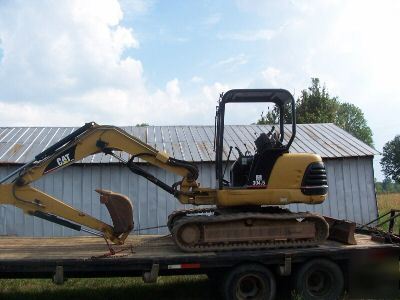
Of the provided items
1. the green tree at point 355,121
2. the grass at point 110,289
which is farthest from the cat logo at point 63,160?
the green tree at point 355,121

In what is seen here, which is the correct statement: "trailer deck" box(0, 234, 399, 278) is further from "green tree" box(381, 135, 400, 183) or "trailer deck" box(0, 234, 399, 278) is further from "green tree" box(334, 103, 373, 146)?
"green tree" box(381, 135, 400, 183)

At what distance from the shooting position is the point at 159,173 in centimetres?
1480

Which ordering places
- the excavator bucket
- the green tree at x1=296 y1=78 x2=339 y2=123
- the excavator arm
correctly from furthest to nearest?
1. the green tree at x1=296 y1=78 x2=339 y2=123
2. the excavator bucket
3. the excavator arm

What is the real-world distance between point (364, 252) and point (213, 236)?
250cm

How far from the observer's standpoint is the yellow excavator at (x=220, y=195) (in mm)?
7574

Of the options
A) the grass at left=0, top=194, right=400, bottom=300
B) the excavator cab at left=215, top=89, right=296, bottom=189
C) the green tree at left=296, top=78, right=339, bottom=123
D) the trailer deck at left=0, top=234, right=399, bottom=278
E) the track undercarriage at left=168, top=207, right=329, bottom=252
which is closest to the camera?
the trailer deck at left=0, top=234, right=399, bottom=278

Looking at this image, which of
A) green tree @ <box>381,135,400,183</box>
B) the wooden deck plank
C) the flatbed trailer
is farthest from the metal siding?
green tree @ <box>381,135,400,183</box>

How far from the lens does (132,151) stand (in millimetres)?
8164

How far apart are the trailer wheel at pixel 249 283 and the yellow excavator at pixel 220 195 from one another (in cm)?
37

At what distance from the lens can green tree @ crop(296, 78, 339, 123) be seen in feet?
126

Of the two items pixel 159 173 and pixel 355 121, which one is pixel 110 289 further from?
pixel 355 121

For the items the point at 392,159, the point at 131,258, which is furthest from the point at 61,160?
the point at 392,159

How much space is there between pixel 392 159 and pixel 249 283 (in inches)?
3146

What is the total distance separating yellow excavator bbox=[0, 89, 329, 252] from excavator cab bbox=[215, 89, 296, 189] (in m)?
0.02
